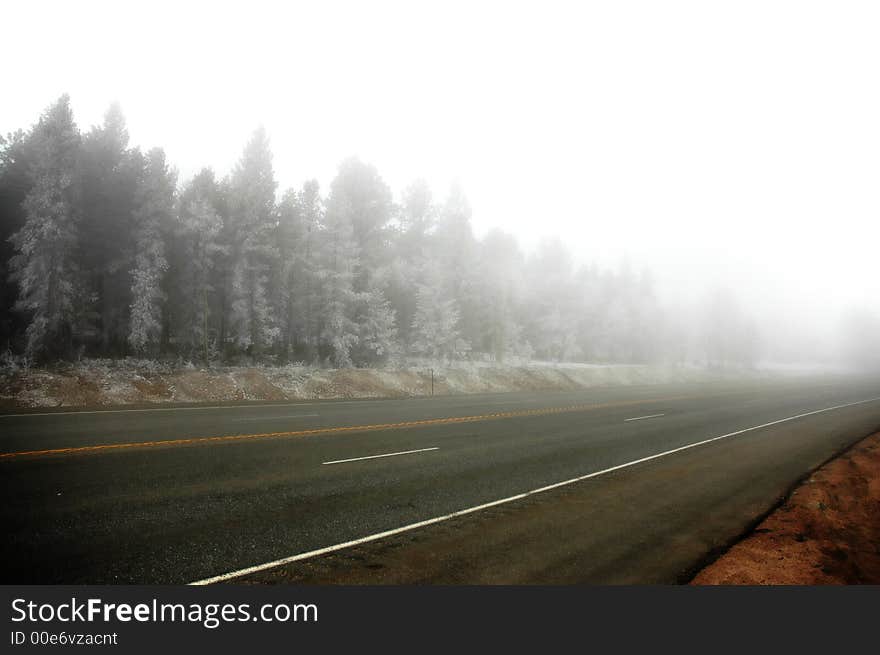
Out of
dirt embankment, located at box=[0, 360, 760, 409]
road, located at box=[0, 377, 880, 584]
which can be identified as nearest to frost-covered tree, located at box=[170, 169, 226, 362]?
dirt embankment, located at box=[0, 360, 760, 409]

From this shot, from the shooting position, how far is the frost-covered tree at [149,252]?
25.3 m

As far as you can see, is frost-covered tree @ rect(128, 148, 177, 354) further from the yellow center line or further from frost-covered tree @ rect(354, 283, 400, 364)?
the yellow center line

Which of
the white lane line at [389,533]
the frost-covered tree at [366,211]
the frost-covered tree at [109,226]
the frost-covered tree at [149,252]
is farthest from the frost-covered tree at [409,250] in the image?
the white lane line at [389,533]

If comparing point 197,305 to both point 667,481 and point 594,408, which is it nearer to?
point 594,408

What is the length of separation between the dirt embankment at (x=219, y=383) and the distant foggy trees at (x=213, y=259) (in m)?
2.90

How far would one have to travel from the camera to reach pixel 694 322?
81125mm

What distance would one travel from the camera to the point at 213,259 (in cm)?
2989

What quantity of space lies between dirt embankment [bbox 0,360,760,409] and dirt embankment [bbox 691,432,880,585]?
20.8 m

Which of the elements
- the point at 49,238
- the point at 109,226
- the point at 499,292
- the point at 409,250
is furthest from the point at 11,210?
the point at 499,292

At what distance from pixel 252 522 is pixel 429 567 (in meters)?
2.57

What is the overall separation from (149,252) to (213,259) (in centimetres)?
415

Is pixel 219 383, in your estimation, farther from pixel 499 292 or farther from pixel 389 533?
pixel 499 292

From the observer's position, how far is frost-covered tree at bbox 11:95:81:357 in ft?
74.1

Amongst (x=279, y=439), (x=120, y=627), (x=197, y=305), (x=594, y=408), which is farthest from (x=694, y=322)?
(x=120, y=627)
